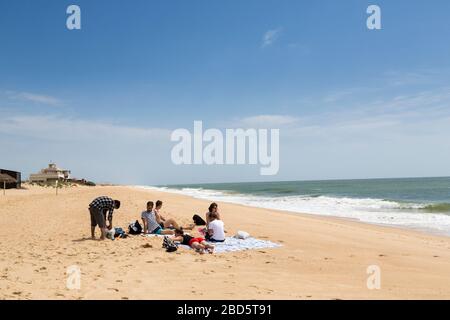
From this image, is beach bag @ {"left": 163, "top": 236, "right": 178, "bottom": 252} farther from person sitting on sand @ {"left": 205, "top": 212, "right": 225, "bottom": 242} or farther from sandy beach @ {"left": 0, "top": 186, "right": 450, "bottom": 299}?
person sitting on sand @ {"left": 205, "top": 212, "right": 225, "bottom": 242}

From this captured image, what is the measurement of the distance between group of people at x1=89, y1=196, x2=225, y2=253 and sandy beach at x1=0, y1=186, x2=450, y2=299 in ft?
1.26

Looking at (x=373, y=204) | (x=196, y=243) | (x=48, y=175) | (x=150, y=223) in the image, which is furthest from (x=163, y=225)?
(x=48, y=175)

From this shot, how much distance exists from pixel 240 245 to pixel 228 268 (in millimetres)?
2333

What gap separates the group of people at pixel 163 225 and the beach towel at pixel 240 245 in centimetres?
25

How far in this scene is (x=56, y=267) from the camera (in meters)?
7.29

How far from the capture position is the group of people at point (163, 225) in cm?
951

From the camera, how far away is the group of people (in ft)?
31.2

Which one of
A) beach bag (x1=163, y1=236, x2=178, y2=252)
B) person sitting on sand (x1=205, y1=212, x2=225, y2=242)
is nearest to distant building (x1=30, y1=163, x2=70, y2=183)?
person sitting on sand (x1=205, y1=212, x2=225, y2=242)

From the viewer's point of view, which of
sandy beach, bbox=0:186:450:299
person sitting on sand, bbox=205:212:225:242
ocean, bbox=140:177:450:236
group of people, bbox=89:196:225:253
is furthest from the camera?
ocean, bbox=140:177:450:236

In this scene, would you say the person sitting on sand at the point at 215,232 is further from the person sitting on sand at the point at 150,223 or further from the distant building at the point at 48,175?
the distant building at the point at 48,175

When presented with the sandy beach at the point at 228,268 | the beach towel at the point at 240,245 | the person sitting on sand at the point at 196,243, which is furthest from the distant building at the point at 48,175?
the beach towel at the point at 240,245

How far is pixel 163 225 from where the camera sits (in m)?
11.9

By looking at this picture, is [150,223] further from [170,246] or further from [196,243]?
[196,243]
